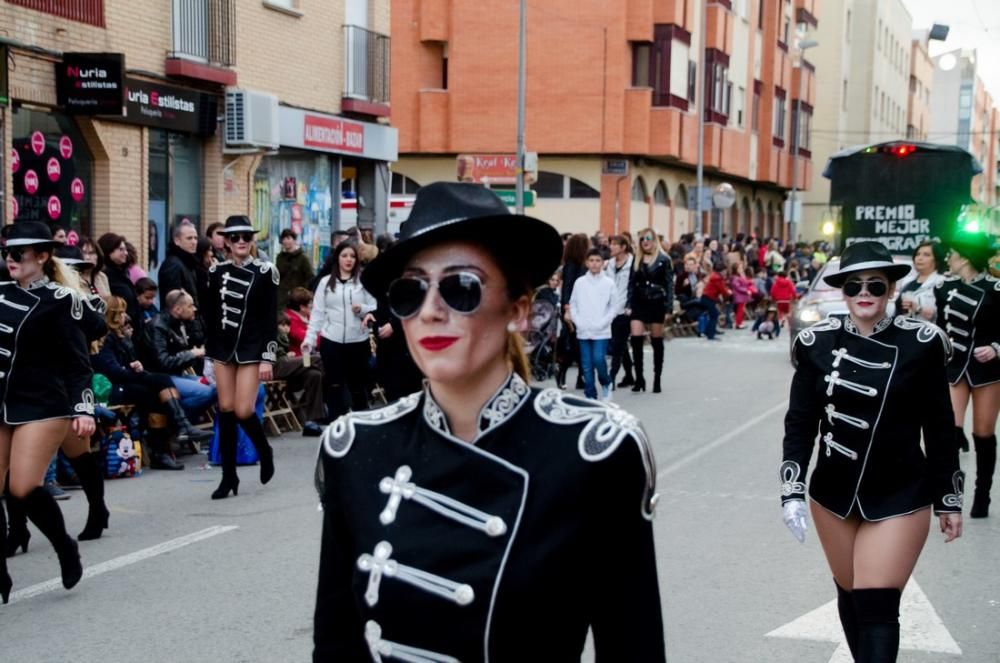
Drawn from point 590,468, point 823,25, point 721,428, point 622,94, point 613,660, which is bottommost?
point 721,428

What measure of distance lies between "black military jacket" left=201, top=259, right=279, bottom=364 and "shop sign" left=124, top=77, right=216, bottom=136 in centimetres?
850

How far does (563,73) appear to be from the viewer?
40219mm

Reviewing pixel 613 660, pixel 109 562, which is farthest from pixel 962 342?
pixel 613 660

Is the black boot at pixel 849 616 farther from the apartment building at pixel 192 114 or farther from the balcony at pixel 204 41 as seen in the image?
the balcony at pixel 204 41

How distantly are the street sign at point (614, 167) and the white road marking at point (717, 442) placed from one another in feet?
78.8

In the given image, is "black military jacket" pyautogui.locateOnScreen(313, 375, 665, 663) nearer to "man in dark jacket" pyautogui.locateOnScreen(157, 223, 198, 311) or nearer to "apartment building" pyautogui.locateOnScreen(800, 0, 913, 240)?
"man in dark jacket" pyautogui.locateOnScreen(157, 223, 198, 311)

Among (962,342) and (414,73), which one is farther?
(414,73)

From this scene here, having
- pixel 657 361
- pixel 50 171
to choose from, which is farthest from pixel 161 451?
pixel 657 361

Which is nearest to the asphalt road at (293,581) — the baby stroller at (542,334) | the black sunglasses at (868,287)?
the black sunglasses at (868,287)

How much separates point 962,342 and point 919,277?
5.55ft

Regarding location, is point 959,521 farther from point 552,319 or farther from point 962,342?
point 552,319

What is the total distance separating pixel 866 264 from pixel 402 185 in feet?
124

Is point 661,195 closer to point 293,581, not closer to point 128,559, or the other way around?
point 128,559

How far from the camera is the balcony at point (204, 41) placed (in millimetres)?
19234
